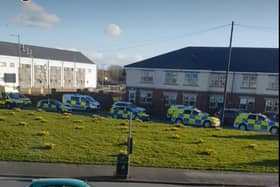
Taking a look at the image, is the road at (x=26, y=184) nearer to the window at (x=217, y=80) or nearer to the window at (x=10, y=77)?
the window at (x=217, y=80)

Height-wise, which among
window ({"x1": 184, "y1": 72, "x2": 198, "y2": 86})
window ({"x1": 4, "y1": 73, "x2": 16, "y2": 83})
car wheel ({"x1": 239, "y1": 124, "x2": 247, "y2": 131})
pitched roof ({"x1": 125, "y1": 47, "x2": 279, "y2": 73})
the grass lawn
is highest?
pitched roof ({"x1": 125, "y1": 47, "x2": 279, "y2": 73})

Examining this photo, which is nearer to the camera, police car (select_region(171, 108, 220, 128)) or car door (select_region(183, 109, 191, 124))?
police car (select_region(171, 108, 220, 128))

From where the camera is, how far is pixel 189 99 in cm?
2909

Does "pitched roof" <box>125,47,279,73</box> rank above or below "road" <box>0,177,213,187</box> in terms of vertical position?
above

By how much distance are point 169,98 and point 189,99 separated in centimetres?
208

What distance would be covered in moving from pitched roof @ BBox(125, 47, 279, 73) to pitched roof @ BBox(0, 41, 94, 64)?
29709 mm

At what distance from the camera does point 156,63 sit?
31031 millimetres

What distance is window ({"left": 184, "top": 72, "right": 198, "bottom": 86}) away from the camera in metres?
28.9

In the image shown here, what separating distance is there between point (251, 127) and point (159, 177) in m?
13.5

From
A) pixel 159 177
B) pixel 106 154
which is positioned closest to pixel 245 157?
pixel 159 177

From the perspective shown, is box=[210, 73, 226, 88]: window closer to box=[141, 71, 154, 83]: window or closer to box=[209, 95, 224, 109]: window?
box=[209, 95, 224, 109]: window

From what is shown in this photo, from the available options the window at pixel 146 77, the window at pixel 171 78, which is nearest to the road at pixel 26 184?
the window at pixel 171 78

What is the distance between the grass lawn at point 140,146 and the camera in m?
10.7

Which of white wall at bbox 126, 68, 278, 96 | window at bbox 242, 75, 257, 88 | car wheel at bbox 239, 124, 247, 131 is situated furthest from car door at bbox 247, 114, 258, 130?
window at bbox 242, 75, 257, 88
